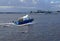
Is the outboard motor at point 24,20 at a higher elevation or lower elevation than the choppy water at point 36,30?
higher

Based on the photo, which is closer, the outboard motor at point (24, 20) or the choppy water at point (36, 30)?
the choppy water at point (36, 30)

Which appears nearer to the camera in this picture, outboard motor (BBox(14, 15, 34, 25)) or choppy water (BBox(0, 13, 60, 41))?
choppy water (BBox(0, 13, 60, 41))

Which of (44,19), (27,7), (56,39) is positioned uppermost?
(27,7)

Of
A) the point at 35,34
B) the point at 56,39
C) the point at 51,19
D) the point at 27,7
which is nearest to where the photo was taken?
the point at 56,39

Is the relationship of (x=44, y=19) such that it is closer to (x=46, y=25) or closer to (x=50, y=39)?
(x=46, y=25)

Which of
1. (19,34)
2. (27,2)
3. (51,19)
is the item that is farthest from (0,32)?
(51,19)

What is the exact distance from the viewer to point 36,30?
50.3 inches

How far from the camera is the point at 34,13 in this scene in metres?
1.42

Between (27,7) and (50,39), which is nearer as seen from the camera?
(50,39)

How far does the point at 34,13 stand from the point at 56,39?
383 millimetres

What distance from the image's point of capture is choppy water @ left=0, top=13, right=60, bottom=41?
1.14 metres

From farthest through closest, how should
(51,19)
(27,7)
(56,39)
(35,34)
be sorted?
1. (51,19)
2. (27,7)
3. (35,34)
4. (56,39)

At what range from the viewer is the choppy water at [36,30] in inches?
44.7

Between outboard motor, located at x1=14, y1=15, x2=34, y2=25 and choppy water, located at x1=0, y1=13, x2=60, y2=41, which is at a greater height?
outboard motor, located at x1=14, y1=15, x2=34, y2=25
